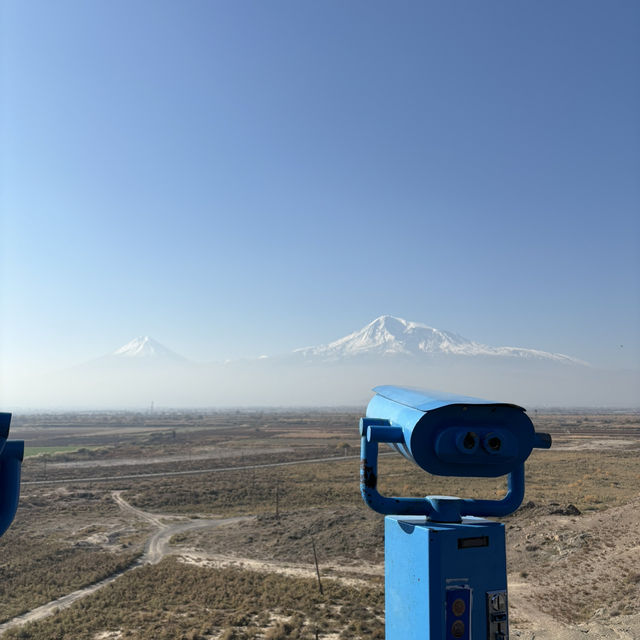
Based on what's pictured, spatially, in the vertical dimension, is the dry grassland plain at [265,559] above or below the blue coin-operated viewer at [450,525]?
below

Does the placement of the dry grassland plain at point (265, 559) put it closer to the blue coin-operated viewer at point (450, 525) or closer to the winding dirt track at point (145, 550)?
the winding dirt track at point (145, 550)

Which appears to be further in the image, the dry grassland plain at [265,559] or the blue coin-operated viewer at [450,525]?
the dry grassland plain at [265,559]

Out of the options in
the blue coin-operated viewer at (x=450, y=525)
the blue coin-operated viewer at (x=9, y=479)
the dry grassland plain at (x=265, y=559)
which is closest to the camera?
the blue coin-operated viewer at (x=450, y=525)

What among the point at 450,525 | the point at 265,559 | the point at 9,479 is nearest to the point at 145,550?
the point at 265,559

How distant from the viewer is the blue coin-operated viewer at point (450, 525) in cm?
334

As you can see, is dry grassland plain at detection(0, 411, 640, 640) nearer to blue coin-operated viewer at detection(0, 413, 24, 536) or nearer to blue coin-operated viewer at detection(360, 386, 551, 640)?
blue coin-operated viewer at detection(360, 386, 551, 640)

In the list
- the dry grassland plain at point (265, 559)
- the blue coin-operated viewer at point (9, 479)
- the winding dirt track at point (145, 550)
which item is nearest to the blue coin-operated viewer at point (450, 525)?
the blue coin-operated viewer at point (9, 479)

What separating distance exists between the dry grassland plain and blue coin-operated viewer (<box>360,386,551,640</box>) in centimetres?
1219

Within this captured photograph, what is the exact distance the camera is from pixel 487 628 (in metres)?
3.37

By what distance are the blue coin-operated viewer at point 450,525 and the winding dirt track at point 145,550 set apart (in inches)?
730

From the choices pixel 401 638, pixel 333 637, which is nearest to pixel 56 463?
pixel 333 637

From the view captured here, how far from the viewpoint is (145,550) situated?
85.9 feet

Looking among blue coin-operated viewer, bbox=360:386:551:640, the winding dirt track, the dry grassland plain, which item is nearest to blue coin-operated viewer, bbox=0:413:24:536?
blue coin-operated viewer, bbox=360:386:551:640

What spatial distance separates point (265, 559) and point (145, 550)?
22.9 feet
